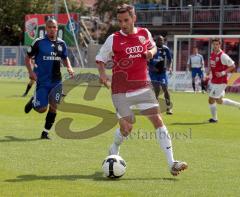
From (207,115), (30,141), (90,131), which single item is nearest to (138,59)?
(30,141)

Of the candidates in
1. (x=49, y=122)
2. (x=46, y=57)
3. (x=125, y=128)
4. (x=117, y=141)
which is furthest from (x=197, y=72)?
(x=125, y=128)

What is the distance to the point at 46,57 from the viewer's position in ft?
40.6

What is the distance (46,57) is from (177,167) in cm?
499

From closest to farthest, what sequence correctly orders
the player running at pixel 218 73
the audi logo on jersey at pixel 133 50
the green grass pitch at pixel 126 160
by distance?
1. the green grass pitch at pixel 126 160
2. the audi logo on jersey at pixel 133 50
3. the player running at pixel 218 73

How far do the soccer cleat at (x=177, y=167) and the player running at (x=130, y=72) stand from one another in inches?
9.4

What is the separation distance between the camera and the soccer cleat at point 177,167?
8173 mm

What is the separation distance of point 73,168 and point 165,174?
1303 millimetres

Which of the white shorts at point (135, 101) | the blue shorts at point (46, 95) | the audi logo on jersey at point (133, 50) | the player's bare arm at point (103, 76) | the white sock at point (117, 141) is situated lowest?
the blue shorts at point (46, 95)

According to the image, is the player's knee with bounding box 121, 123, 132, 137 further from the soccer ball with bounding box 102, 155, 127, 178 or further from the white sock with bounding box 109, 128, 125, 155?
the soccer ball with bounding box 102, 155, 127, 178

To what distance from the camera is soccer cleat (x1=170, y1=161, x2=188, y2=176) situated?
817cm

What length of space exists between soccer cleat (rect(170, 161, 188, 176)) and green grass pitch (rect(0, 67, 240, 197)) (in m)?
0.11

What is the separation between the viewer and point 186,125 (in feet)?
50.7

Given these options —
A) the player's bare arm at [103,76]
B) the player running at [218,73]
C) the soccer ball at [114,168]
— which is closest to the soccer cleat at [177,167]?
the soccer ball at [114,168]

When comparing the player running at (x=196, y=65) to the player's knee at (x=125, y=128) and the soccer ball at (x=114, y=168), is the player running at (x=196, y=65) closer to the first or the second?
the player's knee at (x=125, y=128)
